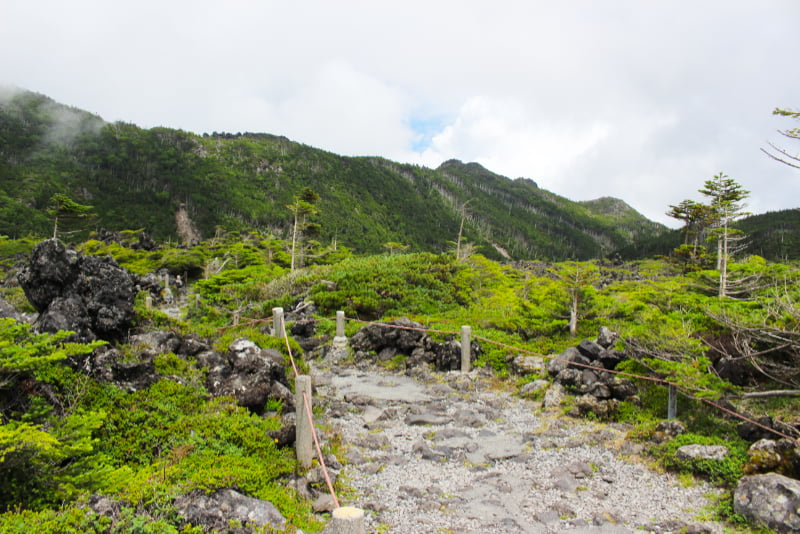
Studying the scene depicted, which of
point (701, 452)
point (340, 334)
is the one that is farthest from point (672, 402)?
point (340, 334)

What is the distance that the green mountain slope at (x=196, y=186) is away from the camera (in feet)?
310

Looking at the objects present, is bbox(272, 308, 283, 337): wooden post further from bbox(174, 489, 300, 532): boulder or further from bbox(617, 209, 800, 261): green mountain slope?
bbox(617, 209, 800, 261): green mountain slope

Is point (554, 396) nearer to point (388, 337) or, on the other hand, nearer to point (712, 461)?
point (712, 461)

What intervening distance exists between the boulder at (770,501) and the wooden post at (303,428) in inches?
199

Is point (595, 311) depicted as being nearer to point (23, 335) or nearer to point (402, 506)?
point (402, 506)

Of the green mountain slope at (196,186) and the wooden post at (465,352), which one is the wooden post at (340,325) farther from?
the green mountain slope at (196,186)

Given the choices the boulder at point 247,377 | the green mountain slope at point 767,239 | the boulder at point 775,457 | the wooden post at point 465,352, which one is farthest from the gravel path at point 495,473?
the green mountain slope at point 767,239

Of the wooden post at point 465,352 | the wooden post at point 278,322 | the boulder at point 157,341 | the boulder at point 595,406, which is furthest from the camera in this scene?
the wooden post at point 278,322

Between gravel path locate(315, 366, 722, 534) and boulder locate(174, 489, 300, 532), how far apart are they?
1185 millimetres

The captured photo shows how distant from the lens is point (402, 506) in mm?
4961

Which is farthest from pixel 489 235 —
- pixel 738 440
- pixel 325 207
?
pixel 738 440

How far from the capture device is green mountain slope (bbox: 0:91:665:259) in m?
94.6

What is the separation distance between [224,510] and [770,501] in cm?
557

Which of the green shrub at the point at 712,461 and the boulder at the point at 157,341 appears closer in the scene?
the green shrub at the point at 712,461
